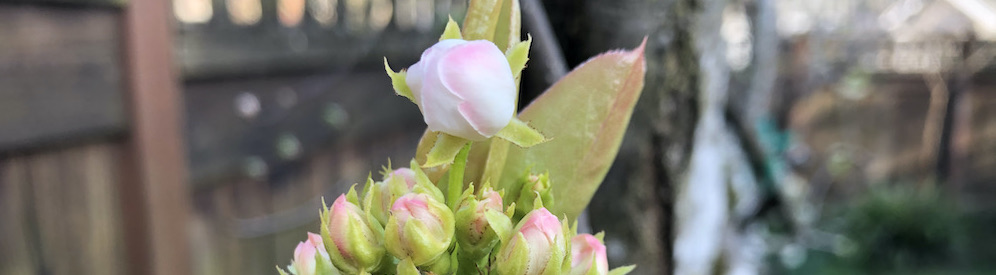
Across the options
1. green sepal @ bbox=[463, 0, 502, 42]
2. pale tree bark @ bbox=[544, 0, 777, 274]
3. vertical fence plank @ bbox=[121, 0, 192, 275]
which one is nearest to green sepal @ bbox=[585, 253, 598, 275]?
green sepal @ bbox=[463, 0, 502, 42]

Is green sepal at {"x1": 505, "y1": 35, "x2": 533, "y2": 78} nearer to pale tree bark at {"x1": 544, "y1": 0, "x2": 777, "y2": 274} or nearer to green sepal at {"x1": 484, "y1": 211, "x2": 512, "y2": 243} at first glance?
green sepal at {"x1": 484, "y1": 211, "x2": 512, "y2": 243}

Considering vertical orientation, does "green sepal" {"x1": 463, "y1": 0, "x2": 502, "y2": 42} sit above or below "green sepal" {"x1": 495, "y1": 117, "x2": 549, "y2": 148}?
above

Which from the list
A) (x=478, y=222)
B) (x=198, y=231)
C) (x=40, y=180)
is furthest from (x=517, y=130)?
(x=198, y=231)

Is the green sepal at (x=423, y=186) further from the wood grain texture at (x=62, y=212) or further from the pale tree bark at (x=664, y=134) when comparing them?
the wood grain texture at (x=62, y=212)

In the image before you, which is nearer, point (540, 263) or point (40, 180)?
point (540, 263)

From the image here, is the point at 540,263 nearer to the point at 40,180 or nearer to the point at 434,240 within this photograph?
the point at 434,240

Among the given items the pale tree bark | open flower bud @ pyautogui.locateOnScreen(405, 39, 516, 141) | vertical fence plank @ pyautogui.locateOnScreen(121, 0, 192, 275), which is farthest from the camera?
vertical fence plank @ pyautogui.locateOnScreen(121, 0, 192, 275)

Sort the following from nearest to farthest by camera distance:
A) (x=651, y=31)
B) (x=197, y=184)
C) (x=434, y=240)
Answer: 1. (x=434, y=240)
2. (x=651, y=31)
3. (x=197, y=184)

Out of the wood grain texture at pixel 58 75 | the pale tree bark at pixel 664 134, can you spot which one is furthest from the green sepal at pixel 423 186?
the wood grain texture at pixel 58 75
